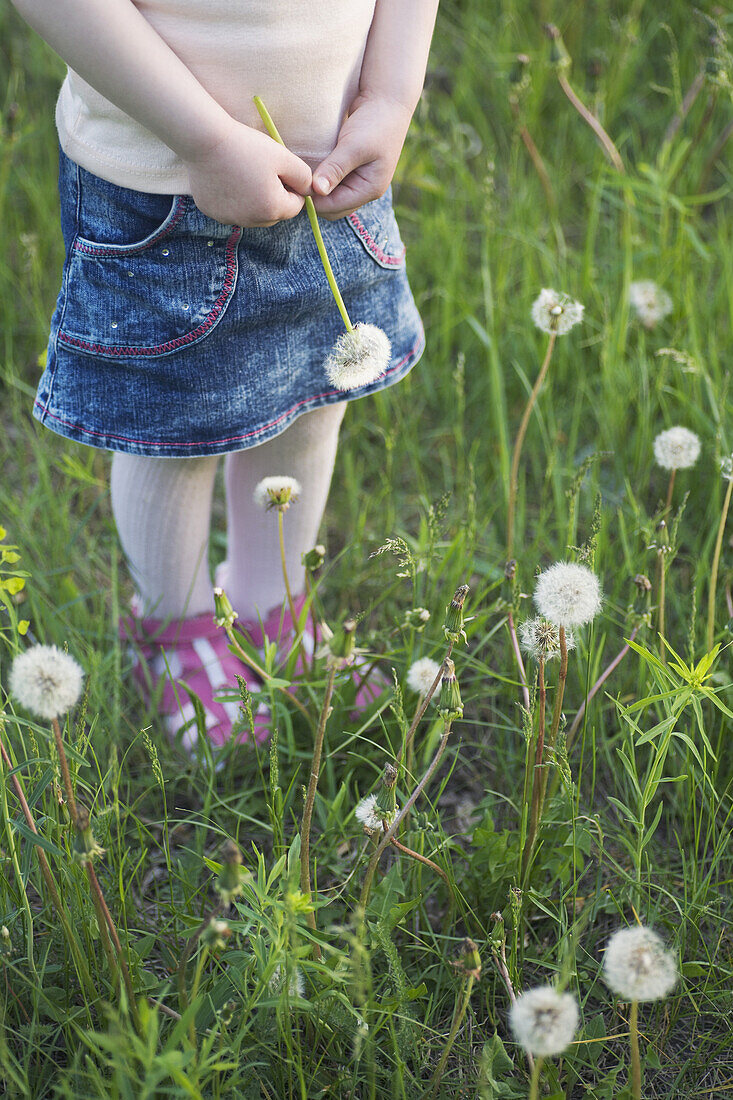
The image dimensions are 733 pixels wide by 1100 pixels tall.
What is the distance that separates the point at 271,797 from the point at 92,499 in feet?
2.63

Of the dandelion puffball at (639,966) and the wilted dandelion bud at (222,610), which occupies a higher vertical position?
the wilted dandelion bud at (222,610)

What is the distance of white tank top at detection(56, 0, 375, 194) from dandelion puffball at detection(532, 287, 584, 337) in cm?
32

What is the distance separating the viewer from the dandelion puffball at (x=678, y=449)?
3.86ft

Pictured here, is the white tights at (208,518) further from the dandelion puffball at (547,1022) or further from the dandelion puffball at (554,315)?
the dandelion puffball at (547,1022)

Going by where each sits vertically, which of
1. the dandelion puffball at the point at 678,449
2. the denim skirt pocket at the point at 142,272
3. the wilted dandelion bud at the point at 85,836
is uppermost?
the denim skirt pocket at the point at 142,272

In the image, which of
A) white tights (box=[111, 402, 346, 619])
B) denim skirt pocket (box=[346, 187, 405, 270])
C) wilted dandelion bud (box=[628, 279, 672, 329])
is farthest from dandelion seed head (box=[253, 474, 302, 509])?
wilted dandelion bud (box=[628, 279, 672, 329])

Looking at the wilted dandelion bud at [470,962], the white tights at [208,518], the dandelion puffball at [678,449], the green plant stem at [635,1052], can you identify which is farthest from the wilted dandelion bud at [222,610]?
the dandelion puffball at [678,449]

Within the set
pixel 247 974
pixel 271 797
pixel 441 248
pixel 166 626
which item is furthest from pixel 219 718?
pixel 441 248

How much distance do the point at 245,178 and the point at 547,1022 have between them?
0.70 m

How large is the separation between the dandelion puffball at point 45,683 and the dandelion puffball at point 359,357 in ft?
1.21

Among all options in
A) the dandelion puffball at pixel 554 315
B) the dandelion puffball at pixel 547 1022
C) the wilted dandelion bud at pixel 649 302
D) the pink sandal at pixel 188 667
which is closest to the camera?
the dandelion puffball at pixel 547 1022

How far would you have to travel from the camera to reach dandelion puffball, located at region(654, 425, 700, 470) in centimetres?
118

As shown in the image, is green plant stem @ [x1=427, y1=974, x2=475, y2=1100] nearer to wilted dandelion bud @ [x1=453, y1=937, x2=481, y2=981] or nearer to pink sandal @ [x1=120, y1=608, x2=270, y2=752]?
wilted dandelion bud @ [x1=453, y1=937, x2=481, y2=981]

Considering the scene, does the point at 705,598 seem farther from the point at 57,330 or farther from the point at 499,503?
the point at 57,330
